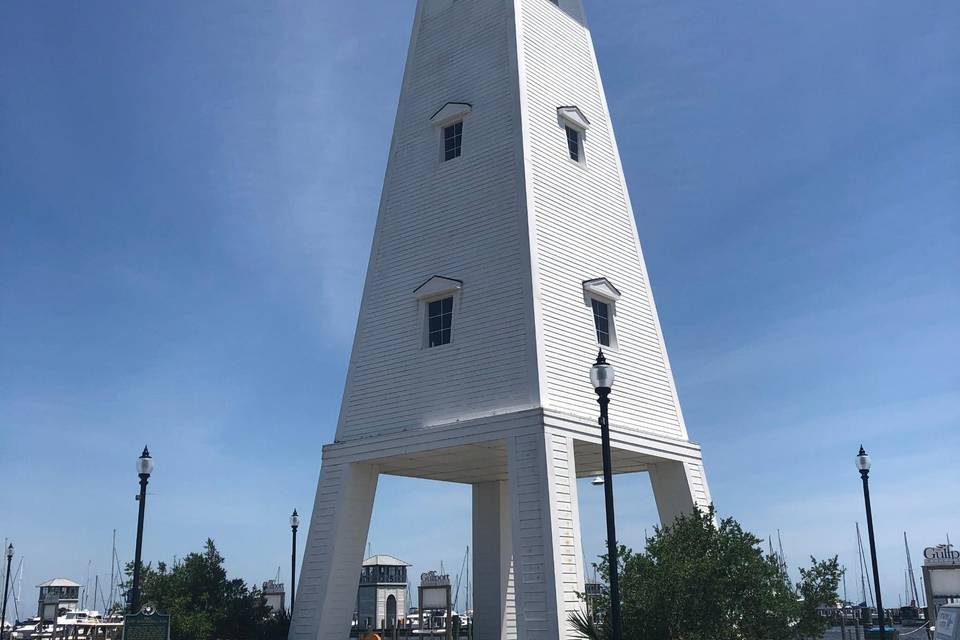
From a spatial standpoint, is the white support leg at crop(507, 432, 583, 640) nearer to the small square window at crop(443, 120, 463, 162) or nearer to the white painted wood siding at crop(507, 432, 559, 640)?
the white painted wood siding at crop(507, 432, 559, 640)

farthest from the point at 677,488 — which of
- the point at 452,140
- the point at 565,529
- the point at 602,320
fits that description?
the point at 452,140

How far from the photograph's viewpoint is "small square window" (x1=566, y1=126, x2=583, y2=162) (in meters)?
27.1

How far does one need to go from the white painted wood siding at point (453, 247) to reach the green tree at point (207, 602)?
6739mm

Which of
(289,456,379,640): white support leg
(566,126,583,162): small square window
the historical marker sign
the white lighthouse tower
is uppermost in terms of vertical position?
(566,126,583,162): small square window

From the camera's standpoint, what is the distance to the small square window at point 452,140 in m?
27.0

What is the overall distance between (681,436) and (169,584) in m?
15.8

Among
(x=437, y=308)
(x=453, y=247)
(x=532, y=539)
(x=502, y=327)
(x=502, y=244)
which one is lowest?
(x=532, y=539)

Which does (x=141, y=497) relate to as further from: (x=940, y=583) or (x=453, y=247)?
(x=940, y=583)

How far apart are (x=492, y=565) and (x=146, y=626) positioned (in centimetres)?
1103

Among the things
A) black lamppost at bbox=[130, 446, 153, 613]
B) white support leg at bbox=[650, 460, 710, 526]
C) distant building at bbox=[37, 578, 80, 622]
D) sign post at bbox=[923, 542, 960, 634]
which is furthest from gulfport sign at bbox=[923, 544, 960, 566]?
distant building at bbox=[37, 578, 80, 622]

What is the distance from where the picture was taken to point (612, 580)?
15.5m

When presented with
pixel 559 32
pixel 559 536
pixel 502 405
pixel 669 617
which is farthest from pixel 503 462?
pixel 559 32

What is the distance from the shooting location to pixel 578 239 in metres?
25.4

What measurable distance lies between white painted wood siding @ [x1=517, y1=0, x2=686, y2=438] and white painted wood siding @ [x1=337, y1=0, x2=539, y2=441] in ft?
1.97
